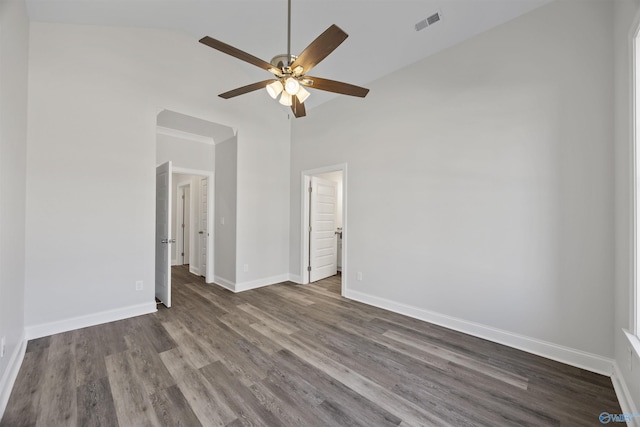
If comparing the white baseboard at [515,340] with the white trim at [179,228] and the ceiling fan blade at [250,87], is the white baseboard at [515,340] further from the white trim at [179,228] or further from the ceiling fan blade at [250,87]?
the white trim at [179,228]

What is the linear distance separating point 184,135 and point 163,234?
184 cm

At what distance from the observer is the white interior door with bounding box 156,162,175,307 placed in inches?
144

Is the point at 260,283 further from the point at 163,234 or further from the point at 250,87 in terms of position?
the point at 250,87

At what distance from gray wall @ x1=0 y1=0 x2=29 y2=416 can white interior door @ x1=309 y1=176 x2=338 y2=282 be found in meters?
3.66

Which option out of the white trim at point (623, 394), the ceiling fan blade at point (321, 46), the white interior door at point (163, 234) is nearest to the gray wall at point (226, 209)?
the white interior door at point (163, 234)

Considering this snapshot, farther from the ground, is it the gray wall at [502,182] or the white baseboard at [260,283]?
the gray wall at [502,182]

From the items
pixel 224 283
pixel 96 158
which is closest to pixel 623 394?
pixel 224 283

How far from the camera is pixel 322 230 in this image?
5172mm

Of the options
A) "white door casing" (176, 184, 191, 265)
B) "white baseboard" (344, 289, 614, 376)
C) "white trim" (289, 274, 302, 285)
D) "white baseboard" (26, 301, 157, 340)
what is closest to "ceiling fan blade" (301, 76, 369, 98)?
"white baseboard" (344, 289, 614, 376)

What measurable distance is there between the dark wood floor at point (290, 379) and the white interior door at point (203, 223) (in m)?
2.15

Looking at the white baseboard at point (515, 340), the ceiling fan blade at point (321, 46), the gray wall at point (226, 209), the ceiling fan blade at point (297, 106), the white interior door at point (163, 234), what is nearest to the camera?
the ceiling fan blade at point (321, 46)

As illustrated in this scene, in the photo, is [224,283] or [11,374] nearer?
[11,374]

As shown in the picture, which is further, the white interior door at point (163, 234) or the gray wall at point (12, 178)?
the white interior door at point (163, 234)

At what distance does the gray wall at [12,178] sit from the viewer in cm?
190
